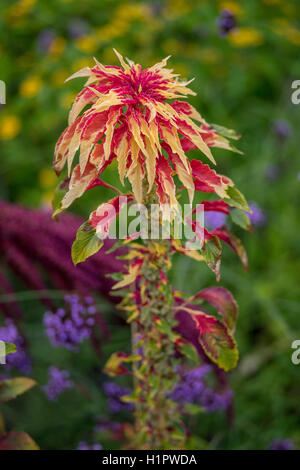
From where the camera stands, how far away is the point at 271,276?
1296 millimetres

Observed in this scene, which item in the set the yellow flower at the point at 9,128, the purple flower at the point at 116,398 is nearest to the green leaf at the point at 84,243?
the purple flower at the point at 116,398

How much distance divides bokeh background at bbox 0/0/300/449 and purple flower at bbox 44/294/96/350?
0.20 feet

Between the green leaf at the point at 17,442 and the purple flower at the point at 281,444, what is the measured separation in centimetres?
45

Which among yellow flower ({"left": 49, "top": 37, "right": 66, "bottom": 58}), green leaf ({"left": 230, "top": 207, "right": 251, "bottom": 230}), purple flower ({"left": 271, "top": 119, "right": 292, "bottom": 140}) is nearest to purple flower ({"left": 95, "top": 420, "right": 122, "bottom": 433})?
green leaf ({"left": 230, "top": 207, "right": 251, "bottom": 230})

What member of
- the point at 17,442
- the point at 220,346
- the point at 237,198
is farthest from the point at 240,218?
the point at 17,442

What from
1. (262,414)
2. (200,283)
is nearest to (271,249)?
(200,283)

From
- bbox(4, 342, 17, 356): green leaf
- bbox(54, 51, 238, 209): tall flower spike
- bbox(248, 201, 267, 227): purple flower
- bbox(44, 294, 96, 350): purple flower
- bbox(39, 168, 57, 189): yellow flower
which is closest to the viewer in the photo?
bbox(54, 51, 238, 209): tall flower spike

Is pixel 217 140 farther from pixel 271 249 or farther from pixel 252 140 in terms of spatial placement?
pixel 252 140

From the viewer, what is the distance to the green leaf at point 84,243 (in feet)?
1.57

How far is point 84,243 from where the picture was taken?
1.60 ft

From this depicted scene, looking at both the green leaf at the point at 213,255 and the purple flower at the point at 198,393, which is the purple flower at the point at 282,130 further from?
the green leaf at the point at 213,255

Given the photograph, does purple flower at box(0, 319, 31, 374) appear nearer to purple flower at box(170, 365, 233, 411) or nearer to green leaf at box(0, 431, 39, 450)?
green leaf at box(0, 431, 39, 450)

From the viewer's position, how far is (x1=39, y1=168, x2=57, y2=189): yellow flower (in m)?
1.53
